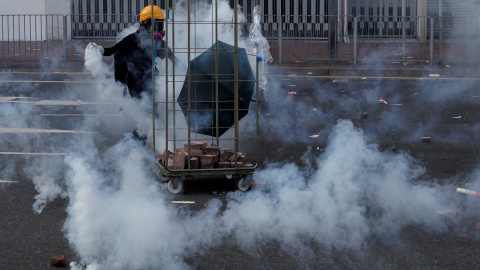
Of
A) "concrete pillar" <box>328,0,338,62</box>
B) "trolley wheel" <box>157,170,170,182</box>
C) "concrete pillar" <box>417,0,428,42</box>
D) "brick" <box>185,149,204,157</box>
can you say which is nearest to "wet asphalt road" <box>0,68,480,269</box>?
"trolley wheel" <box>157,170,170,182</box>

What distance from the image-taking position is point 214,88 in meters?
5.98

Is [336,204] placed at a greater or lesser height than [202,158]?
lesser

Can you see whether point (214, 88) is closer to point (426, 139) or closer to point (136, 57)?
point (136, 57)

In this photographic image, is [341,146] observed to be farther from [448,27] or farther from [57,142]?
[448,27]

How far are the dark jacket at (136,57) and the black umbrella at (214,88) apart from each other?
1.15 meters

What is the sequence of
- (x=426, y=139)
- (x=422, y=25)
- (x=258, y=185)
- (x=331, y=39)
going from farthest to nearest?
(x=422, y=25) → (x=331, y=39) → (x=426, y=139) → (x=258, y=185)

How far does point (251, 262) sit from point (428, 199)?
1.79 m

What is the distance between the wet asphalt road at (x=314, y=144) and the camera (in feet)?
14.5

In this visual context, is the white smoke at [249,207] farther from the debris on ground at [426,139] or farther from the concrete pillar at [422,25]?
the concrete pillar at [422,25]

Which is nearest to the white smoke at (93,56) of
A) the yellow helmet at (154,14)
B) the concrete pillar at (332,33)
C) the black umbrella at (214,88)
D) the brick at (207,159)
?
the yellow helmet at (154,14)

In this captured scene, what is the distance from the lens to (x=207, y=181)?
620cm

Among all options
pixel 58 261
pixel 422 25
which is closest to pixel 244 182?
pixel 58 261

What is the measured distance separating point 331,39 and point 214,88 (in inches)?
372

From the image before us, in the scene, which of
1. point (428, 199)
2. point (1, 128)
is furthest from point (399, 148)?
point (1, 128)
